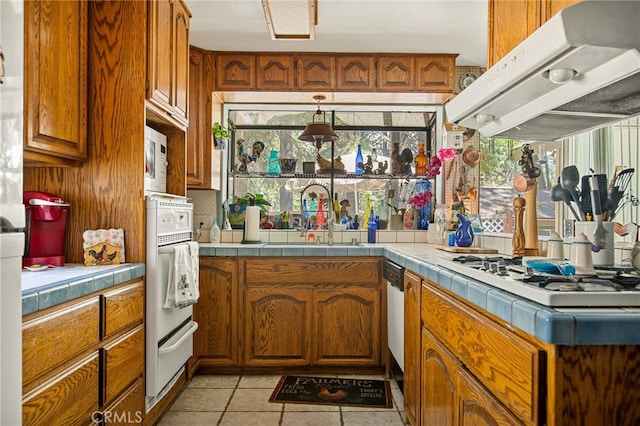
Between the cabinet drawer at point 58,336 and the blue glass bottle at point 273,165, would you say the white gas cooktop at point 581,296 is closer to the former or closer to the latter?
the cabinet drawer at point 58,336

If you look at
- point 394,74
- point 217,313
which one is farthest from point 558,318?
point 394,74

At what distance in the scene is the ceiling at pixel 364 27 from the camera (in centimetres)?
276

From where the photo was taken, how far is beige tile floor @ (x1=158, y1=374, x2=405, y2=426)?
2.39m

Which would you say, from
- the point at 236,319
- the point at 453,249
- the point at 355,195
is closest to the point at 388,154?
the point at 355,195

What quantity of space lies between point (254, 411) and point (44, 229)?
149cm

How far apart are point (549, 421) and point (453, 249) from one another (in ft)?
5.49

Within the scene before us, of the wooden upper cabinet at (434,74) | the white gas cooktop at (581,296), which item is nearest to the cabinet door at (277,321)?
the wooden upper cabinet at (434,74)

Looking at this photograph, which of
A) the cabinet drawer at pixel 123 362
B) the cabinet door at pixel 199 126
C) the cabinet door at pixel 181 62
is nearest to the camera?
the cabinet drawer at pixel 123 362

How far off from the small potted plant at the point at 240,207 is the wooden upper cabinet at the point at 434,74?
161 centimetres

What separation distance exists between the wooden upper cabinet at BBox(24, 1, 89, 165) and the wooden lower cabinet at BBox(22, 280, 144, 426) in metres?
0.67

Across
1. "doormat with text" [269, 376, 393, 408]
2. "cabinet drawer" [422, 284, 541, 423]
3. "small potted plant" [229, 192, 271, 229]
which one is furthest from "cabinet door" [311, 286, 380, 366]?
"cabinet drawer" [422, 284, 541, 423]

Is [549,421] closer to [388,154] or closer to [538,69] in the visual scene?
[538,69]

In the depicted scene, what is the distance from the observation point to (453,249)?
8.31ft

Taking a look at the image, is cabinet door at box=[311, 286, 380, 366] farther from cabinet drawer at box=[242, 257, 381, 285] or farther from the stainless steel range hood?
the stainless steel range hood
